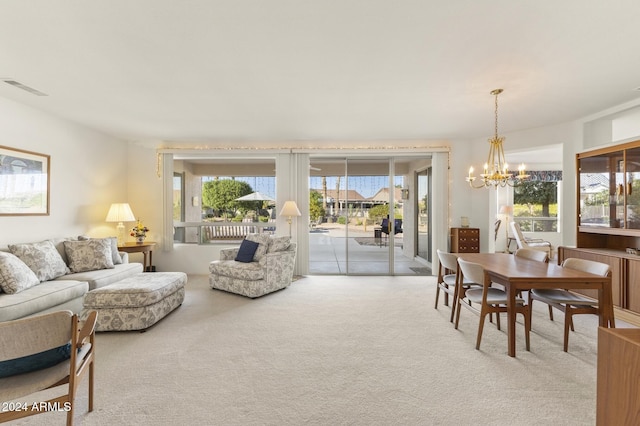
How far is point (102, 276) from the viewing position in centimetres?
376

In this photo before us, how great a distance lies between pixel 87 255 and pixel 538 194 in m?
10.7

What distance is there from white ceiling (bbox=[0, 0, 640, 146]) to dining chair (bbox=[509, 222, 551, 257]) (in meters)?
3.59

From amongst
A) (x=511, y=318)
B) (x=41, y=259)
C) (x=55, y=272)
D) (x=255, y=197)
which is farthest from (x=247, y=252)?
(x=511, y=318)

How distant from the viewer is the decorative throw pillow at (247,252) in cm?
478

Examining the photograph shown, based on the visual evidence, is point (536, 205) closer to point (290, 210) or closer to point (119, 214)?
point (290, 210)

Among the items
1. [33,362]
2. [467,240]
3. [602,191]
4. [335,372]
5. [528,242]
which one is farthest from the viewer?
[528,242]

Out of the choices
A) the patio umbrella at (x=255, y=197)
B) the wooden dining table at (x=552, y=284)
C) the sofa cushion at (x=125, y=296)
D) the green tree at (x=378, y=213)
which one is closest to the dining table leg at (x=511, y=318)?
the wooden dining table at (x=552, y=284)

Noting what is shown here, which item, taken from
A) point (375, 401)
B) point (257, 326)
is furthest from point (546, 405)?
point (257, 326)

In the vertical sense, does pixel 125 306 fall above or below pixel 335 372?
above

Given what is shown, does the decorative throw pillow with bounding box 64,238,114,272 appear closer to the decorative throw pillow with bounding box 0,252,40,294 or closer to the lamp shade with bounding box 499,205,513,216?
the decorative throw pillow with bounding box 0,252,40,294

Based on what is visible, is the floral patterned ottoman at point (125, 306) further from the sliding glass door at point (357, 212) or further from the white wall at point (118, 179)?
the sliding glass door at point (357, 212)

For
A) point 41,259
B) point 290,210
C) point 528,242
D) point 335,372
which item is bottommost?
point 335,372

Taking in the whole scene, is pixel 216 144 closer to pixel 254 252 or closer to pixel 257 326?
pixel 254 252

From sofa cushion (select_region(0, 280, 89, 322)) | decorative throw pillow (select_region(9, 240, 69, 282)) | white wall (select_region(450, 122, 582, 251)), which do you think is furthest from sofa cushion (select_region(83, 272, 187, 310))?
white wall (select_region(450, 122, 582, 251))
